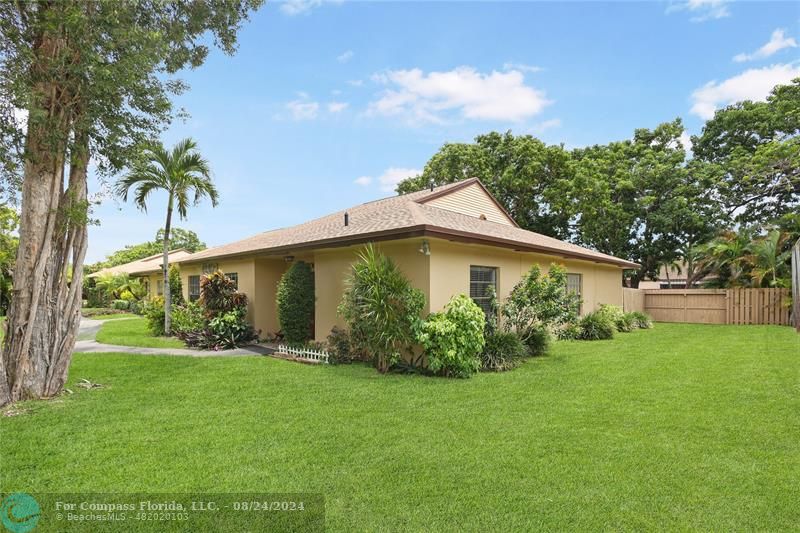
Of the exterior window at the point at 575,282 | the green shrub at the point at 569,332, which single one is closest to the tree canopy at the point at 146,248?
the exterior window at the point at 575,282

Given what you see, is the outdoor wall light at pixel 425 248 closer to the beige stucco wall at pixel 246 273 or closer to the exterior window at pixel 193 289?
the beige stucco wall at pixel 246 273

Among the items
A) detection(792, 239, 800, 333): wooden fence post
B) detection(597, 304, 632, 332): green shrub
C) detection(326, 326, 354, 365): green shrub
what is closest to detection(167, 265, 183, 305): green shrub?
detection(326, 326, 354, 365): green shrub

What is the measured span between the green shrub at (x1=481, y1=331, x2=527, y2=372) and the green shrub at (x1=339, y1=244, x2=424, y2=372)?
162 centimetres

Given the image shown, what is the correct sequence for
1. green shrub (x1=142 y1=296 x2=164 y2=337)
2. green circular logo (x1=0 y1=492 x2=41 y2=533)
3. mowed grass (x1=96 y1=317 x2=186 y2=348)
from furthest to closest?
green shrub (x1=142 y1=296 x2=164 y2=337) < mowed grass (x1=96 y1=317 x2=186 y2=348) < green circular logo (x1=0 y1=492 x2=41 y2=533)

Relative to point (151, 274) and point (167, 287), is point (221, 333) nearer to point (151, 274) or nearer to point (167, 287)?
point (167, 287)

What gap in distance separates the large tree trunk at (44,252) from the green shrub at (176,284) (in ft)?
38.7

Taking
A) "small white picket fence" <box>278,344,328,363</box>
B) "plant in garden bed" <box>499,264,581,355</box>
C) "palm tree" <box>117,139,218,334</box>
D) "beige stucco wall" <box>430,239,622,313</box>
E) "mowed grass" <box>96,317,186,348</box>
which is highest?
"palm tree" <box>117,139,218,334</box>

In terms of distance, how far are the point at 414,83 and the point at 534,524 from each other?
49.0 feet

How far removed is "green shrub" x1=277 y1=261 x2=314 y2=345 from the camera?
33.9 ft

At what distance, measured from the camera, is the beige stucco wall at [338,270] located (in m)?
8.46

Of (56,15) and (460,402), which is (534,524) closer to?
→ (460,402)

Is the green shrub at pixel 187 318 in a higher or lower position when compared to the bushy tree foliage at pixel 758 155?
lower

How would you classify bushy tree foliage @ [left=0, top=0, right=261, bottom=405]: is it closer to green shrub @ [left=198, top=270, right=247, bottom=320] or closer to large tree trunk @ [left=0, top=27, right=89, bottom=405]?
large tree trunk @ [left=0, top=27, right=89, bottom=405]

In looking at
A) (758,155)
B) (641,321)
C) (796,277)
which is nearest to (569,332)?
(641,321)
